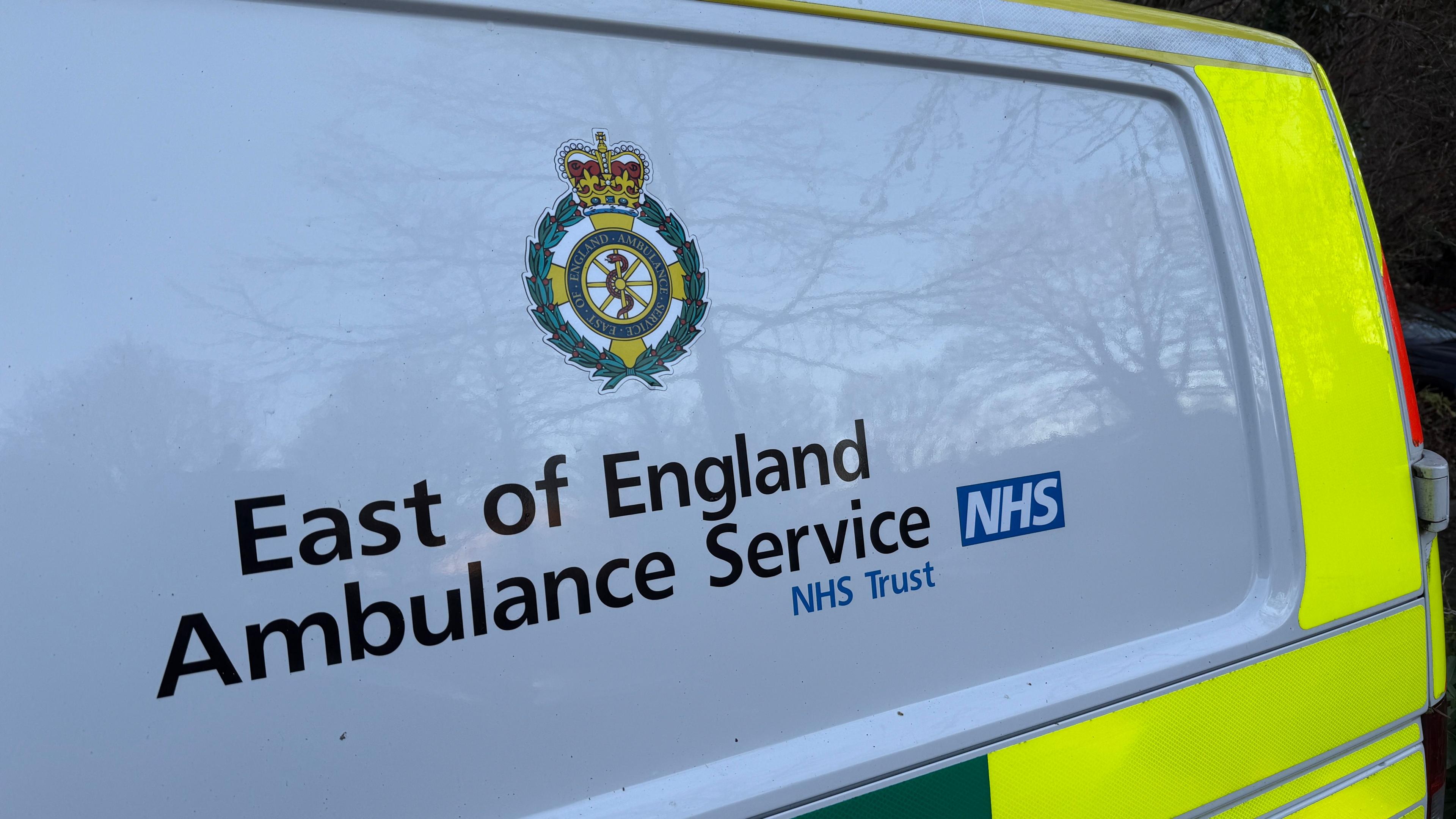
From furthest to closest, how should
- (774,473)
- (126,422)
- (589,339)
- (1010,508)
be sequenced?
1. (1010,508)
2. (774,473)
3. (589,339)
4. (126,422)

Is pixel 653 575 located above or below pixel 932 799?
above

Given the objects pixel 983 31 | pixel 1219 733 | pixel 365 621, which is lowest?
pixel 1219 733

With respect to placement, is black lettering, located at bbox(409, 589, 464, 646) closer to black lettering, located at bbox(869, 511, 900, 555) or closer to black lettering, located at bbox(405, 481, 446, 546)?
black lettering, located at bbox(405, 481, 446, 546)

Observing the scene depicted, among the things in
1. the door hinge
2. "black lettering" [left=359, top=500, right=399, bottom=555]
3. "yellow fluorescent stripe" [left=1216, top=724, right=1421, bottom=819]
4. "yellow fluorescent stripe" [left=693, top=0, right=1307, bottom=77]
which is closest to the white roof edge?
"yellow fluorescent stripe" [left=693, top=0, right=1307, bottom=77]

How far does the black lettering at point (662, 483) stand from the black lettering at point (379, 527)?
0.99ft

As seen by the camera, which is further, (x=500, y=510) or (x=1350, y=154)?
(x=1350, y=154)

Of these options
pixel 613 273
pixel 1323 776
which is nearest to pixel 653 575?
pixel 613 273

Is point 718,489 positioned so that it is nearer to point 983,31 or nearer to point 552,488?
point 552,488

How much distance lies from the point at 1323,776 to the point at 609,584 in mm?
1429

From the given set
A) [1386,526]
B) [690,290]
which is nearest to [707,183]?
[690,290]

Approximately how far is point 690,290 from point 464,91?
36 centimetres

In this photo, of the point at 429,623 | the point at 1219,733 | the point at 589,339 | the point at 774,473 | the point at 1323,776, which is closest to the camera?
the point at 429,623

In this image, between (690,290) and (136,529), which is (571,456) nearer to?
(690,290)

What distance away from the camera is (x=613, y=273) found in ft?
4.09
